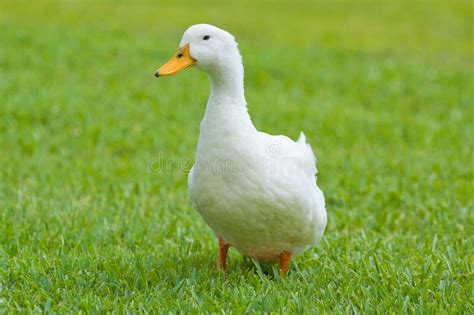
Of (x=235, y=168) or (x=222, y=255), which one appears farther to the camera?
(x=222, y=255)

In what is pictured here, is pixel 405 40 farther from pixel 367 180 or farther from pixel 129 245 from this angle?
pixel 129 245

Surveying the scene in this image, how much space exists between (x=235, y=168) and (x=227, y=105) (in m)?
0.37

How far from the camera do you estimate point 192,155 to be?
332 inches

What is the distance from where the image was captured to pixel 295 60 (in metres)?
12.9

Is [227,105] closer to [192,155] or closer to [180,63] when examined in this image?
[180,63]

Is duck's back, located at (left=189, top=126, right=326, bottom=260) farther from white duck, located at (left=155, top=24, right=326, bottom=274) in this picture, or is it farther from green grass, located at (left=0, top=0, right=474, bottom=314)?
green grass, located at (left=0, top=0, right=474, bottom=314)

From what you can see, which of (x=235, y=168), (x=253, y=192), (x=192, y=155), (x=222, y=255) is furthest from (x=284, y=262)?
(x=192, y=155)

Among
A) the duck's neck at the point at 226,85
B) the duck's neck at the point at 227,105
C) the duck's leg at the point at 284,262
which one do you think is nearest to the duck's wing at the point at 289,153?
the duck's neck at the point at 227,105

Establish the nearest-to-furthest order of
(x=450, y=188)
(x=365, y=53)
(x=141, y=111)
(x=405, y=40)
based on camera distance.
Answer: (x=450, y=188) < (x=141, y=111) < (x=365, y=53) < (x=405, y=40)

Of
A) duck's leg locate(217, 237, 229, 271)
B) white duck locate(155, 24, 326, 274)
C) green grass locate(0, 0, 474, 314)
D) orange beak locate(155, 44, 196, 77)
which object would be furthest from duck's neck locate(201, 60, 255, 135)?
green grass locate(0, 0, 474, 314)

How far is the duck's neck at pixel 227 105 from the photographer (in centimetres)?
427

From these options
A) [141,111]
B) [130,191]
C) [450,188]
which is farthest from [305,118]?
[130,191]

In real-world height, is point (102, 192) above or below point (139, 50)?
below

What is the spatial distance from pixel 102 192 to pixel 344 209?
215 cm
